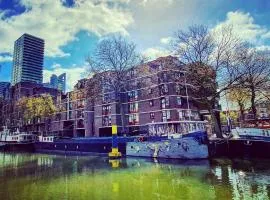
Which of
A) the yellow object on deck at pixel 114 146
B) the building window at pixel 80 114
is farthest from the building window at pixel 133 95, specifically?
the yellow object on deck at pixel 114 146

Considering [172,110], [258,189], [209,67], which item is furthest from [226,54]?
[258,189]

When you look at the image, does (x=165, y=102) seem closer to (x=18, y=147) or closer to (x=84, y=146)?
(x=84, y=146)

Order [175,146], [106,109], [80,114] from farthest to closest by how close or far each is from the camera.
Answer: [80,114]
[106,109]
[175,146]

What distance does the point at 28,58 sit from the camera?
184750 mm

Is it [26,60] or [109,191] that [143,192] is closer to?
[109,191]

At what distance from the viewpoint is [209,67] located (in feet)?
115

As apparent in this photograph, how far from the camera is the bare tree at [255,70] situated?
35.8 metres

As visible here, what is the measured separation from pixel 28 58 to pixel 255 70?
587ft

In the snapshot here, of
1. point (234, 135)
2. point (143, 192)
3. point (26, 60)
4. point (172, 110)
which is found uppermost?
point (26, 60)

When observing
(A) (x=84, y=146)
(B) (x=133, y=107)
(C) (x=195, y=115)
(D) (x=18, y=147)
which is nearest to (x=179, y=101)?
(C) (x=195, y=115)

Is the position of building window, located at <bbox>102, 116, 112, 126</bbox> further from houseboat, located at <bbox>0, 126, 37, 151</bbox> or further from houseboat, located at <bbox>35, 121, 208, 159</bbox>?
houseboat, located at <bbox>0, 126, 37, 151</bbox>

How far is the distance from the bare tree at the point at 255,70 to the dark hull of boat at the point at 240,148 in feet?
29.2

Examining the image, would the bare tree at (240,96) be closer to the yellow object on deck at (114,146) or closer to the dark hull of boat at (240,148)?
the dark hull of boat at (240,148)

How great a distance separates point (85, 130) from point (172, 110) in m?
27.3
